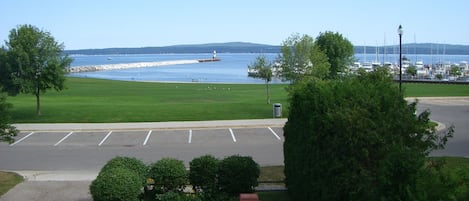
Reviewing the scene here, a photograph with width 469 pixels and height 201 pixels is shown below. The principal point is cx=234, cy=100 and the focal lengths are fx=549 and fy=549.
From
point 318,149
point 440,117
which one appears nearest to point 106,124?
point 440,117

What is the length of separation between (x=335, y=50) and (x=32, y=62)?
75.8ft

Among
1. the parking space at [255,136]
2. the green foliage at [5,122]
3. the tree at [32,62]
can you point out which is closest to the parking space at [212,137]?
the parking space at [255,136]

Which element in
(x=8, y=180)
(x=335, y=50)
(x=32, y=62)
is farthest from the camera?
(x=335, y=50)

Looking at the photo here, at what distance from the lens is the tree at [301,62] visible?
30875mm

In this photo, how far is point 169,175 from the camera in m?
11.8

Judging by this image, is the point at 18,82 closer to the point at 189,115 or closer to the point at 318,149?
the point at 189,115

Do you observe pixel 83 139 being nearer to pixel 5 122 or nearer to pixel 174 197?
pixel 5 122

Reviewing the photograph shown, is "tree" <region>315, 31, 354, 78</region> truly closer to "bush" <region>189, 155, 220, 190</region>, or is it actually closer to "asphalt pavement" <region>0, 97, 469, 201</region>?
"asphalt pavement" <region>0, 97, 469, 201</region>

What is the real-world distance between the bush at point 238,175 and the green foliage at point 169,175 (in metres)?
0.85

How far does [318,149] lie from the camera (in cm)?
849

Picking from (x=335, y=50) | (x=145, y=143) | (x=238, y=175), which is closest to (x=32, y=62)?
(x=145, y=143)

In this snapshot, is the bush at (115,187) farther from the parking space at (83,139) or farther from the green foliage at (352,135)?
the parking space at (83,139)

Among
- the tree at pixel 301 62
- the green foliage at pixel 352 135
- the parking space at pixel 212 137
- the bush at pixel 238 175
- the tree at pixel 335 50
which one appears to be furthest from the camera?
the tree at pixel 335 50

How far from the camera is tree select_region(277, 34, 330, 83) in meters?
30.9
